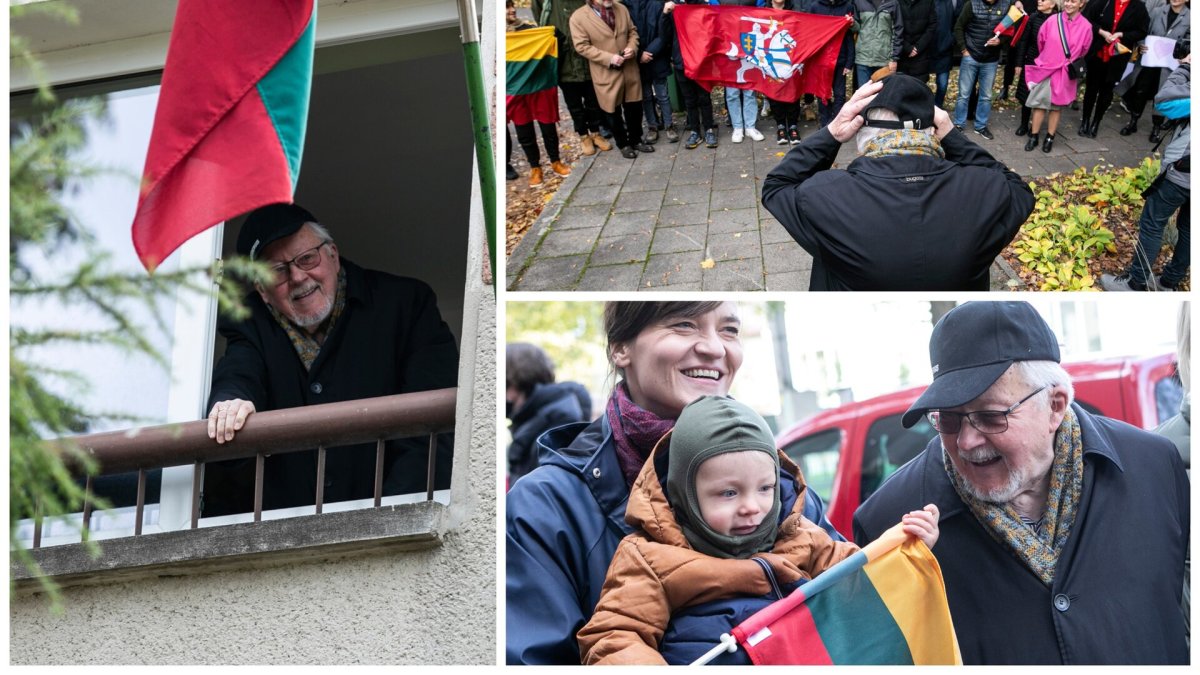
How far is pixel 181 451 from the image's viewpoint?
3.32 meters

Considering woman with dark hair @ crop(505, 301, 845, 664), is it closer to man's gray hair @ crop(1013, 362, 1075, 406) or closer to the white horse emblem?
man's gray hair @ crop(1013, 362, 1075, 406)

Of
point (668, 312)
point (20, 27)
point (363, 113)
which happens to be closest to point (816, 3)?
point (363, 113)

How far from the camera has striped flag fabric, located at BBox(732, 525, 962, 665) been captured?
300 cm

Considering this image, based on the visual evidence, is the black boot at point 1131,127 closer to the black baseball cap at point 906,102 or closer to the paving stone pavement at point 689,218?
the paving stone pavement at point 689,218

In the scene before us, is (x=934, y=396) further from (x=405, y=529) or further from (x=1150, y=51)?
(x=1150, y=51)

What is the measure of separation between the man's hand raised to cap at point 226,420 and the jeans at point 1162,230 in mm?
4708

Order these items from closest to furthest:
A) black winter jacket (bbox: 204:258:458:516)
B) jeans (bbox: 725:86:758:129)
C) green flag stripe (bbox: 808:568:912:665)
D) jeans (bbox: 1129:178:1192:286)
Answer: green flag stripe (bbox: 808:568:912:665) < black winter jacket (bbox: 204:258:458:516) < jeans (bbox: 1129:178:1192:286) < jeans (bbox: 725:86:758:129)

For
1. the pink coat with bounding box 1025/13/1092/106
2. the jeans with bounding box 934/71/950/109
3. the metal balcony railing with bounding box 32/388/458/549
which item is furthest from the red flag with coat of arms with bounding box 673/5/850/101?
the metal balcony railing with bounding box 32/388/458/549

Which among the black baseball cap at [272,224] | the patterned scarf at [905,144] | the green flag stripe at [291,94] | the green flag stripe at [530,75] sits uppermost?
the green flag stripe at [530,75]

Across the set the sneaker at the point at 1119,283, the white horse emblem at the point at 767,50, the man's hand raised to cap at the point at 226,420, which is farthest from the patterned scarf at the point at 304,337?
the sneaker at the point at 1119,283

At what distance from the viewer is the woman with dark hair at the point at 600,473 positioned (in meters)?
3.12

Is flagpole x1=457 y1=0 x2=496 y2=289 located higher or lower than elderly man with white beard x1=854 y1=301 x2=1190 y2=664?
higher

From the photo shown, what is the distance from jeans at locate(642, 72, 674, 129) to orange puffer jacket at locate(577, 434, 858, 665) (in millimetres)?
4618

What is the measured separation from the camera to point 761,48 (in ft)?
22.0
